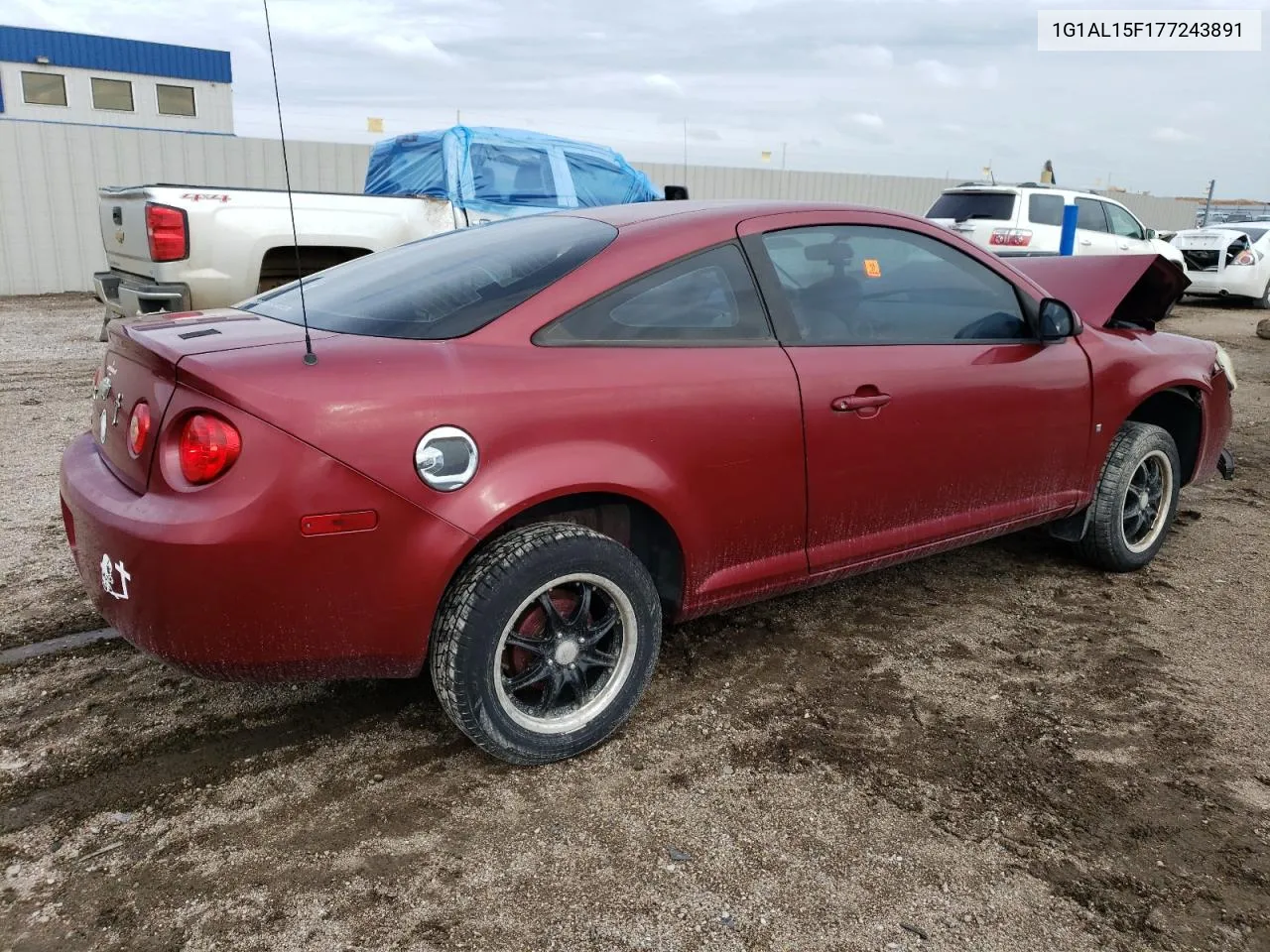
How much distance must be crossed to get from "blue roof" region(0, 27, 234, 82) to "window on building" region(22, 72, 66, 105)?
0.44 m

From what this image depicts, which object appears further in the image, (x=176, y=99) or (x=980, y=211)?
(x=176, y=99)

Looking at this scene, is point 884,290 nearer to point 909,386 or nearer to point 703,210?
point 909,386

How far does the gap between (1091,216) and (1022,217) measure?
1.74 metres

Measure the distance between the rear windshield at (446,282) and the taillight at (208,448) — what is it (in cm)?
51

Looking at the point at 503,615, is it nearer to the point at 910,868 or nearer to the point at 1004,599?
the point at 910,868

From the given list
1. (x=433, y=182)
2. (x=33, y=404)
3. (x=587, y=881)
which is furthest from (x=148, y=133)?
(x=587, y=881)

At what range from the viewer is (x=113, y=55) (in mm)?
30703

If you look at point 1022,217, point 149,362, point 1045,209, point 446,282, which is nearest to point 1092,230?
point 1045,209

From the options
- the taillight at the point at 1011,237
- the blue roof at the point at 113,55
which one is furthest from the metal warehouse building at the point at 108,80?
the taillight at the point at 1011,237

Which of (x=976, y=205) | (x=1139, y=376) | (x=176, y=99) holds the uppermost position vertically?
(x=176, y=99)

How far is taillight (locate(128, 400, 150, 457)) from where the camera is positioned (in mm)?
2414

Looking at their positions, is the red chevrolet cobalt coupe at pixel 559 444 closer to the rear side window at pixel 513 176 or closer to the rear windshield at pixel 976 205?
the rear side window at pixel 513 176

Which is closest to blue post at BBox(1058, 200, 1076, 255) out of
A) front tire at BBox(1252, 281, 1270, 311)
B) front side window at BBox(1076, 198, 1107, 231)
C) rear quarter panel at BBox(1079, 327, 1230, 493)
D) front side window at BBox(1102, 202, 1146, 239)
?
front side window at BBox(1076, 198, 1107, 231)

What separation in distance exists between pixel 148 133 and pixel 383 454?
13912mm
